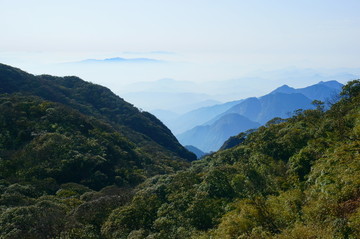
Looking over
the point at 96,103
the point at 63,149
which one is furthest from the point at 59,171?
the point at 96,103

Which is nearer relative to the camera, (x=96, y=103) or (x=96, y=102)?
(x=96, y=103)

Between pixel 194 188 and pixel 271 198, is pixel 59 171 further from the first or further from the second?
pixel 271 198

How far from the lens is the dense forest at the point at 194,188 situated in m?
14.7

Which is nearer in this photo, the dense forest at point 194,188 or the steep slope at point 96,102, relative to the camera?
the dense forest at point 194,188

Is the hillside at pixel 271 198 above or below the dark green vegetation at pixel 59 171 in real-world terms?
above

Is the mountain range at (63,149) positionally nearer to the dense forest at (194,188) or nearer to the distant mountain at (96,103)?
the dense forest at (194,188)

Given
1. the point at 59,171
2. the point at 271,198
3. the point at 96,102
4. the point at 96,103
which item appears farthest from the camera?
the point at 96,102

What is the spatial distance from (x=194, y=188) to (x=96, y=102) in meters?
82.1

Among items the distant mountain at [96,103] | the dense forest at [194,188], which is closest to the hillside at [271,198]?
the dense forest at [194,188]

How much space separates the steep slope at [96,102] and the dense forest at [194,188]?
35.1 meters

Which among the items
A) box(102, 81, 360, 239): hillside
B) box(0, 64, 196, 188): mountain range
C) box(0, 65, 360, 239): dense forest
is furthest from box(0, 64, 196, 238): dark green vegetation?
box(102, 81, 360, 239): hillside

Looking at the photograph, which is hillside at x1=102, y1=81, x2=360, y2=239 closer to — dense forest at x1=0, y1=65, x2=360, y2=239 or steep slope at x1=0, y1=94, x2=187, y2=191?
dense forest at x1=0, y1=65, x2=360, y2=239

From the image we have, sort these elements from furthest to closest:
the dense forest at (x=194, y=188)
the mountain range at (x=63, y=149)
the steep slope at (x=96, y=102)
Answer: the steep slope at (x=96, y=102), the mountain range at (x=63, y=149), the dense forest at (x=194, y=188)

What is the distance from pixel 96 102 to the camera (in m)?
99.2
